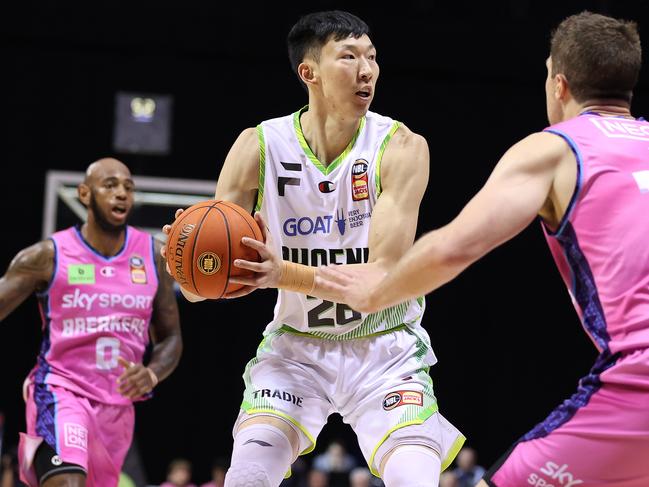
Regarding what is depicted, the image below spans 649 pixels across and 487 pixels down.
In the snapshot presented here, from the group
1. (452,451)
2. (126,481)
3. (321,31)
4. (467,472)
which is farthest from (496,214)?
(467,472)

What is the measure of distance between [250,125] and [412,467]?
9266 mm

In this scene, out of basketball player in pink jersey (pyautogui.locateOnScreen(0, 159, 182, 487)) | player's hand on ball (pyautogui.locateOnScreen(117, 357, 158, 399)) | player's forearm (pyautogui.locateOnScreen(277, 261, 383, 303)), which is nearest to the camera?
player's forearm (pyautogui.locateOnScreen(277, 261, 383, 303))

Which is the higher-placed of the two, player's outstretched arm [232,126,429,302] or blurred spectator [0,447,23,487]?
player's outstretched arm [232,126,429,302]

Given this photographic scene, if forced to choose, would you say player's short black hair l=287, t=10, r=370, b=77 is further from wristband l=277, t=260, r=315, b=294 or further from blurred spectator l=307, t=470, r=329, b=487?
blurred spectator l=307, t=470, r=329, b=487

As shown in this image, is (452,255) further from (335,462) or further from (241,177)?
(335,462)

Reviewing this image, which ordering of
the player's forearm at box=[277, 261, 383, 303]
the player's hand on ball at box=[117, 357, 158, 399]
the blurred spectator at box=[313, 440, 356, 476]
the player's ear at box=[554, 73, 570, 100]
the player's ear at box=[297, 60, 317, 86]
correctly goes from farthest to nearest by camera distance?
the blurred spectator at box=[313, 440, 356, 476], the player's hand on ball at box=[117, 357, 158, 399], the player's ear at box=[297, 60, 317, 86], the player's forearm at box=[277, 261, 383, 303], the player's ear at box=[554, 73, 570, 100]

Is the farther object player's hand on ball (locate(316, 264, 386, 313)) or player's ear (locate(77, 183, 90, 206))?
player's ear (locate(77, 183, 90, 206))

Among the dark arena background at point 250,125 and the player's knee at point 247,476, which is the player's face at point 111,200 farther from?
the dark arena background at point 250,125

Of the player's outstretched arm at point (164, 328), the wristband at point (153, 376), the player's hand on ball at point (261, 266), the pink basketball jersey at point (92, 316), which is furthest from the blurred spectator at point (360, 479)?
the player's hand on ball at point (261, 266)

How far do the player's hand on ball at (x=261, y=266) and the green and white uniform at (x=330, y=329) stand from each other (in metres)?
0.43

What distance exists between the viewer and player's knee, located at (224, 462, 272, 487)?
144 inches

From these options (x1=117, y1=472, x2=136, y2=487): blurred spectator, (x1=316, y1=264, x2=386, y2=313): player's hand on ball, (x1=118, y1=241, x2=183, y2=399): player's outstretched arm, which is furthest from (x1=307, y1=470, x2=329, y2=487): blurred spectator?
(x1=316, y1=264, x2=386, y2=313): player's hand on ball

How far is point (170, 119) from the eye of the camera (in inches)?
480

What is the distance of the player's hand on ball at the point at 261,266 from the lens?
12.0ft
